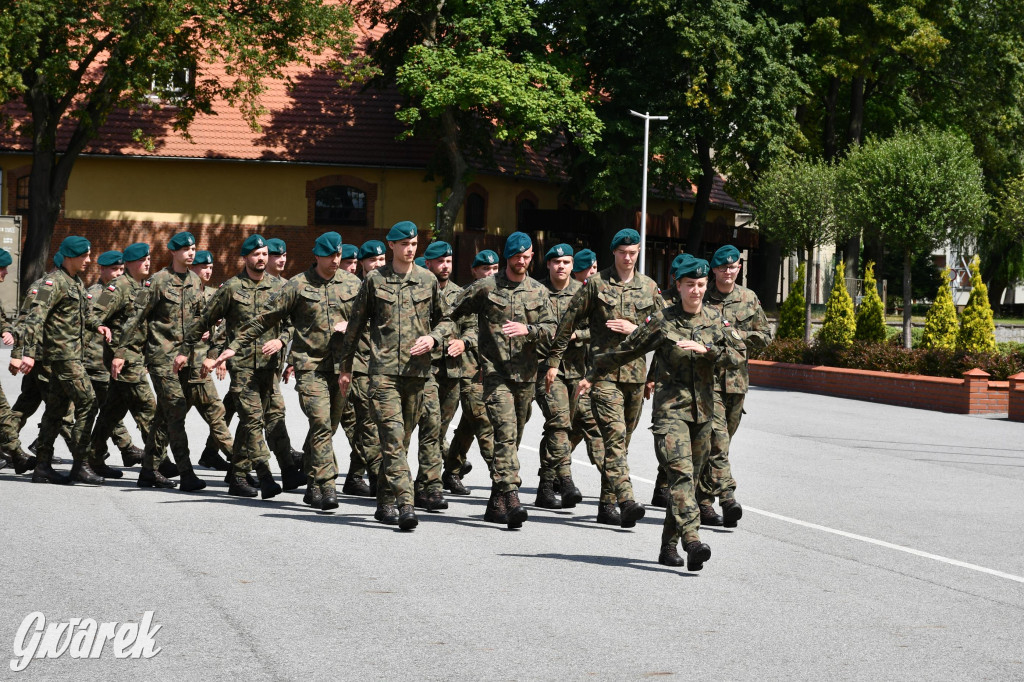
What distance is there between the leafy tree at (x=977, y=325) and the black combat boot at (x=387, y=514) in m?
16.3

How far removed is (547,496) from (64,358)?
4.22 metres

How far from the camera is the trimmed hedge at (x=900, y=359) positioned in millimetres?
21344

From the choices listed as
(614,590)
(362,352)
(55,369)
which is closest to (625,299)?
(362,352)

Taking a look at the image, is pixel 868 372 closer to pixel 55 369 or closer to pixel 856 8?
pixel 55 369

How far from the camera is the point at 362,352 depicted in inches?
405

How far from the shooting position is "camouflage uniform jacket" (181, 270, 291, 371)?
34.5ft

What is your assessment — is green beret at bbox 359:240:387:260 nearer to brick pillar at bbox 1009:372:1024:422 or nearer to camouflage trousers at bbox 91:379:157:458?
camouflage trousers at bbox 91:379:157:458

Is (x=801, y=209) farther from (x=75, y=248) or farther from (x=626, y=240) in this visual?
(x=75, y=248)

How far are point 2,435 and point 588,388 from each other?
5656 millimetres

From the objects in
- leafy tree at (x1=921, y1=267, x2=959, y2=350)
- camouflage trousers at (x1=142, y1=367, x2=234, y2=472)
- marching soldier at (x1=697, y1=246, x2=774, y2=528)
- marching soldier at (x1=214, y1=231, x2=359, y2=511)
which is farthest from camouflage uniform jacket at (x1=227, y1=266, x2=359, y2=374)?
leafy tree at (x1=921, y1=267, x2=959, y2=350)

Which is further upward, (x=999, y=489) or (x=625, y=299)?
(x=625, y=299)

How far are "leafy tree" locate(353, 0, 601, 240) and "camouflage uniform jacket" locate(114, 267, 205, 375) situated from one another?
1006 inches

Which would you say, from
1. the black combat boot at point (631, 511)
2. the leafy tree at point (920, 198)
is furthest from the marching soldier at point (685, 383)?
the leafy tree at point (920, 198)

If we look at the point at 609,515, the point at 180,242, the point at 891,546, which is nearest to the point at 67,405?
the point at 180,242
